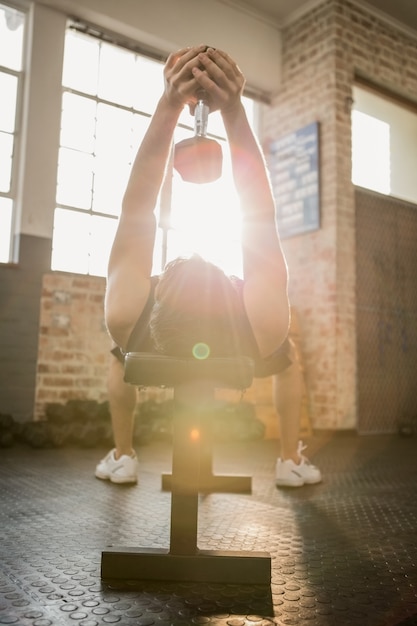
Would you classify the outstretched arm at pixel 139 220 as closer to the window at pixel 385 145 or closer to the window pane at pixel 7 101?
the window pane at pixel 7 101

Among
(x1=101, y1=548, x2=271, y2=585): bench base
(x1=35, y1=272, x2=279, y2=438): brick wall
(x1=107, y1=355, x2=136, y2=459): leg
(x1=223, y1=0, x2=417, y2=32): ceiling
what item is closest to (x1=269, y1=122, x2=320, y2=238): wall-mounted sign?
(x1=223, y1=0, x2=417, y2=32): ceiling

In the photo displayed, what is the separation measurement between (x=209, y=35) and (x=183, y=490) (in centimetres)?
467

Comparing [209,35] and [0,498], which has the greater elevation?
[209,35]

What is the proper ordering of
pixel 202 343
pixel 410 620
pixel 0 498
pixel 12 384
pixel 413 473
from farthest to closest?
1. pixel 12 384
2. pixel 413 473
3. pixel 0 498
4. pixel 202 343
5. pixel 410 620

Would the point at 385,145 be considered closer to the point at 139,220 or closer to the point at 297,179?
the point at 297,179

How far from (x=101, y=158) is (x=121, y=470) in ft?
9.79

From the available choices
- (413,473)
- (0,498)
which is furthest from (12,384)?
(413,473)

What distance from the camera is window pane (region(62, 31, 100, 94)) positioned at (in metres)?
4.40

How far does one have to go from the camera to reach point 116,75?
4645 millimetres

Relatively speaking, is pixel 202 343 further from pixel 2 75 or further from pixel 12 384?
pixel 2 75

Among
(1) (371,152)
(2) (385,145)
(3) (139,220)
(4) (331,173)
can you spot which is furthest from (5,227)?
(2) (385,145)

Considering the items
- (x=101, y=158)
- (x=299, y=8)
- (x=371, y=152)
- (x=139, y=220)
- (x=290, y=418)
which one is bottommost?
(x=290, y=418)

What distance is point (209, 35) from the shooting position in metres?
4.90

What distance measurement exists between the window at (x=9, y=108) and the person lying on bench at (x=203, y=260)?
9.94 feet
